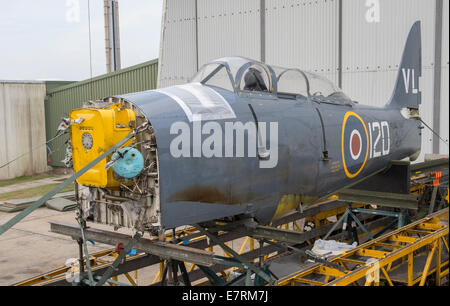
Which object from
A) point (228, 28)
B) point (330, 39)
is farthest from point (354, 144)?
point (228, 28)

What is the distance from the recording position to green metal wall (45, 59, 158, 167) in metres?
18.7

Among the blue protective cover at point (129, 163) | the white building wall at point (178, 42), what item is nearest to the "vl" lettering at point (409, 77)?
the blue protective cover at point (129, 163)

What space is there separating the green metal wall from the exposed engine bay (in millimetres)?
13396

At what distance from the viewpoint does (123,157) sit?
12.5ft

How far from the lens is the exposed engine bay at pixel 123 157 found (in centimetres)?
383

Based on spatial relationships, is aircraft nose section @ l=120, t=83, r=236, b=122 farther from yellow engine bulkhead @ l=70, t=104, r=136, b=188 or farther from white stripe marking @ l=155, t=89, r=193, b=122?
yellow engine bulkhead @ l=70, t=104, r=136, b=188

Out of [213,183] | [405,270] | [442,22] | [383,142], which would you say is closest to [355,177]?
[383,142]

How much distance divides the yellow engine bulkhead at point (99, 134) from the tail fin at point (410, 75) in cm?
588

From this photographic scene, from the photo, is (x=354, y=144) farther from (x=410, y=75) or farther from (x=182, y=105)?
(x=410, y=75)

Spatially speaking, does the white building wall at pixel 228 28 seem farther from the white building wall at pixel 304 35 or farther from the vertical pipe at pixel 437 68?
the vertical pipe at pixel 437 68

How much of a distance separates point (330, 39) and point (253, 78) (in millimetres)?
7940

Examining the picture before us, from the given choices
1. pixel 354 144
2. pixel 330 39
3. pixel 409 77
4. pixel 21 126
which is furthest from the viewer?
pixel 21 126

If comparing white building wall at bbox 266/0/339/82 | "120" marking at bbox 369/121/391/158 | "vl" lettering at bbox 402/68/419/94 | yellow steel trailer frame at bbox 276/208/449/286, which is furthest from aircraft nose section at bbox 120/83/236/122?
white building wall at bbox 266/0/339/82
